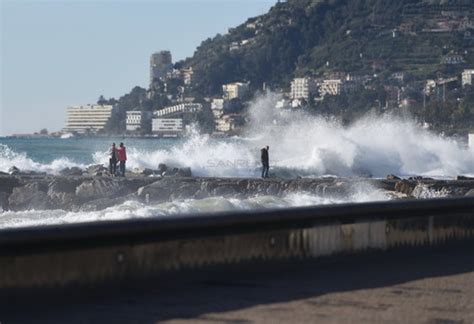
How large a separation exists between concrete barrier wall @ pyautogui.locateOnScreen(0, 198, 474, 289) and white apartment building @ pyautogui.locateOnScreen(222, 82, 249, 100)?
144914mm

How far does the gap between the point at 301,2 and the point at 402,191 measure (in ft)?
514

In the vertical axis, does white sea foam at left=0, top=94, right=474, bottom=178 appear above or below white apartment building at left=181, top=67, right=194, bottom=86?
below

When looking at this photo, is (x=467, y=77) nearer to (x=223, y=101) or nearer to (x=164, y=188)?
(x=223, y=101)

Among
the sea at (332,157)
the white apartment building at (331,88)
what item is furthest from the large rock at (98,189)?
the white apartment building at (331,88)

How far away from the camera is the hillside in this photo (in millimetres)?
167000

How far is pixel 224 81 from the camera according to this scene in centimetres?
17138

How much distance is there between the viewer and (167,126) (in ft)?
504

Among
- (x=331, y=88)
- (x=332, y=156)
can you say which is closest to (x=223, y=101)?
(x=331, y=88)

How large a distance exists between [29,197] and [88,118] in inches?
5240

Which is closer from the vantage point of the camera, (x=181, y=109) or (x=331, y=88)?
(x=331, y=88)

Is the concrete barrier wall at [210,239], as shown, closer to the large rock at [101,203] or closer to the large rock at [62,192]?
the large rock at [101,203]

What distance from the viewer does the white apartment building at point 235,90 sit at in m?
158

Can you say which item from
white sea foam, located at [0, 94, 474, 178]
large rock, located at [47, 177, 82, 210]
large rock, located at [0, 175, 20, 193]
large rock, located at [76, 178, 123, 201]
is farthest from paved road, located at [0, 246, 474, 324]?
white sea foam, located at [0, 94, 474, 178]

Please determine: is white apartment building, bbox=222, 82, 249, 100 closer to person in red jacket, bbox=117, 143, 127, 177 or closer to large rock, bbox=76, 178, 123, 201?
person in red jacket, bbox=117, 143, 127, 177
